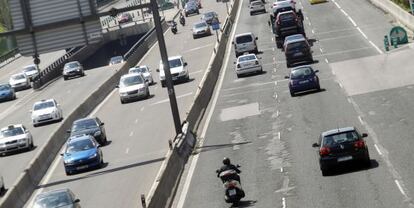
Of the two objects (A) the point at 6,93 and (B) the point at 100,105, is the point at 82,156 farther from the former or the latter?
(A) the point at 6,93

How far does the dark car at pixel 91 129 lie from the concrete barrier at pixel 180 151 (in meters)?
4.59

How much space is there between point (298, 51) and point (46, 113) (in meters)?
15.4

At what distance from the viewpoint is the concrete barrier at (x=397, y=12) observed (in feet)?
218

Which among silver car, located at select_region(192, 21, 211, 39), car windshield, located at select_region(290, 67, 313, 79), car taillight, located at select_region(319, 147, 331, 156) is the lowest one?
silver car, located at select_region(192, 21, 211, 39)

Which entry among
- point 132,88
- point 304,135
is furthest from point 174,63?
point 304,135

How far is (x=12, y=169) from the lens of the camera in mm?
45656

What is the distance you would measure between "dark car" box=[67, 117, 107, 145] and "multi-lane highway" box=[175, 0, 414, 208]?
510cm

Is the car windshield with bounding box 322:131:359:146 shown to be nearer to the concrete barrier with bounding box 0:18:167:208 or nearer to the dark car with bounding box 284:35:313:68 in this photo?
the concrete barrier with bounding box 0:18:167:208

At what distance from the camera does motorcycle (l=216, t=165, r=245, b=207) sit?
87.0 feet

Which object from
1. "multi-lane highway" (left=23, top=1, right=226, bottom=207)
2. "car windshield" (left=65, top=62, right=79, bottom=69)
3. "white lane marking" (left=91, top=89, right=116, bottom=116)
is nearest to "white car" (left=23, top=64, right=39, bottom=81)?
"car windshield" (left=65, top=62, right=79, bottom=69)

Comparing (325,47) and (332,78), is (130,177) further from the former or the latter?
(325,47)

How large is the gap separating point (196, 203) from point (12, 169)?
59.0 feet

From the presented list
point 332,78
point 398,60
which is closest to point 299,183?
point 332,78

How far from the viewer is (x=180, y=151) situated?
A: 37.5 meters
